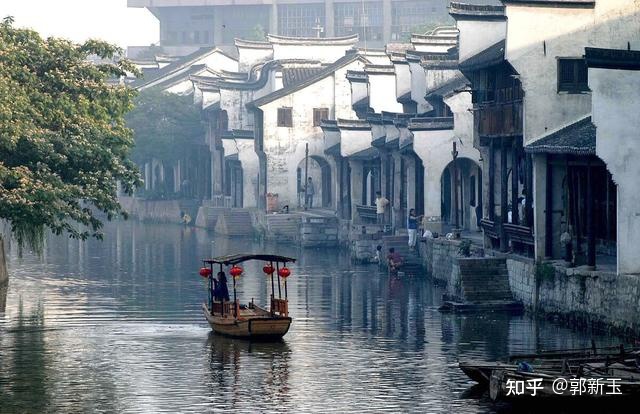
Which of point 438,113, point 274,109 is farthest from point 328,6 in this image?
point 438,113

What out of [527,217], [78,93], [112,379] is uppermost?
[78,93]

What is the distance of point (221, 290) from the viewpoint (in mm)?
41969

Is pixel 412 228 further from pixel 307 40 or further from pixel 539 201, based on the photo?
pixel 307 40

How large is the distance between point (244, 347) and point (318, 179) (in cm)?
5138

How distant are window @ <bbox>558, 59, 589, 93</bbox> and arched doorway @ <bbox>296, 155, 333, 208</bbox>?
44427 millimetres

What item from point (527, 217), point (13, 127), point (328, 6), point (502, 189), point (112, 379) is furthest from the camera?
point (328, 6)

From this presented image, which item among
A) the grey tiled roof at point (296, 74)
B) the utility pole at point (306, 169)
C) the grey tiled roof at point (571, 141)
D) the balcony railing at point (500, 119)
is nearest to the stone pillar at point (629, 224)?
the grey tiled roof at point (571, 141)

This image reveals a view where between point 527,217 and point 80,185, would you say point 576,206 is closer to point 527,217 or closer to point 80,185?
point 527,217

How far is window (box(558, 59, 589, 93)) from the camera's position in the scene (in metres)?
45.0

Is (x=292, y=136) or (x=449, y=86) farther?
(x=292, y=136)

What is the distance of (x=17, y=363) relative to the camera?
1407 inches

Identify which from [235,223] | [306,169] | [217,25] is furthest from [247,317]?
[217,25]

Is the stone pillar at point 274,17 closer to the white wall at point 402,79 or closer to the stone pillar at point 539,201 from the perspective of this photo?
the white wall at point 402,79

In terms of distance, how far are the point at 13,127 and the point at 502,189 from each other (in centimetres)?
1630
